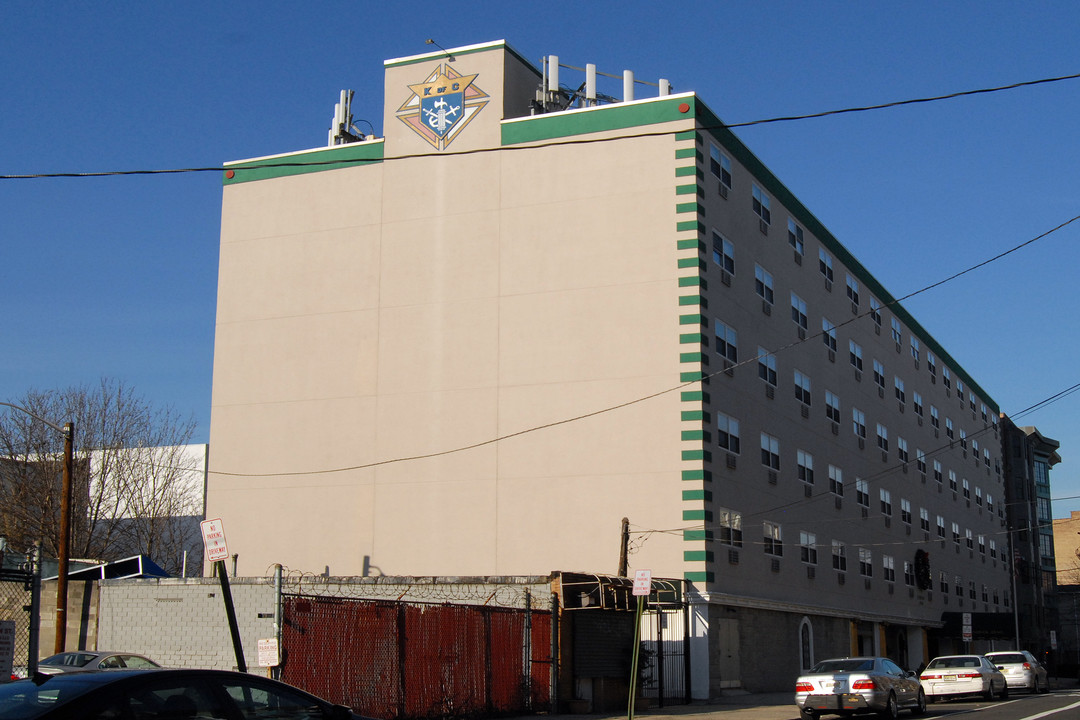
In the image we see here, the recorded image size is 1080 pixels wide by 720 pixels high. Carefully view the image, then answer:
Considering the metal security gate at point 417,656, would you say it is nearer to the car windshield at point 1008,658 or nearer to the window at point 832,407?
the car windshield at point 1008,658

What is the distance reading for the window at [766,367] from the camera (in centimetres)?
3784

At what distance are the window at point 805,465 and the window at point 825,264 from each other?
8.40m

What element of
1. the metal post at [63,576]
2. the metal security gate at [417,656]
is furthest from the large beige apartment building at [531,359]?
the metal security gate at [417,656]

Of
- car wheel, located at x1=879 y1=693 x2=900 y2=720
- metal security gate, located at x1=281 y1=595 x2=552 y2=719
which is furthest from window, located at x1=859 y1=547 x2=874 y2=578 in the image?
metal security gate, located at x1=281 y1=595 x2=552 y2=719

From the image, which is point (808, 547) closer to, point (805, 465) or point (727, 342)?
point (805, 465)

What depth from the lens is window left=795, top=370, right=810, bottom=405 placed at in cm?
4141

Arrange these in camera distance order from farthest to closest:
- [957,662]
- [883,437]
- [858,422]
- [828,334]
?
[883,437] < [858,422] < [828,334] < [957,662]

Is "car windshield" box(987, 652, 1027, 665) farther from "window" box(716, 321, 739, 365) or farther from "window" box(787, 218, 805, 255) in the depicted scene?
"window" box(787, 218, 805, 255)

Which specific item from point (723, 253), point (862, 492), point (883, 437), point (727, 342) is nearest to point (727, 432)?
point (727, 342)

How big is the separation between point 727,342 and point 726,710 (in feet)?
40.5

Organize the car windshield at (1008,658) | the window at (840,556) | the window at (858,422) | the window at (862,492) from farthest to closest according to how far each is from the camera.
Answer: the window at (858,422) < the window at (862,492) < the window at (840,556) < the car windshield at (1008,658)

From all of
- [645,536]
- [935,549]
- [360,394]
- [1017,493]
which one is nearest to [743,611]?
[645,536]

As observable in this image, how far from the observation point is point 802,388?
1651 inches

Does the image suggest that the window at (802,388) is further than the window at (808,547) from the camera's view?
Yes
